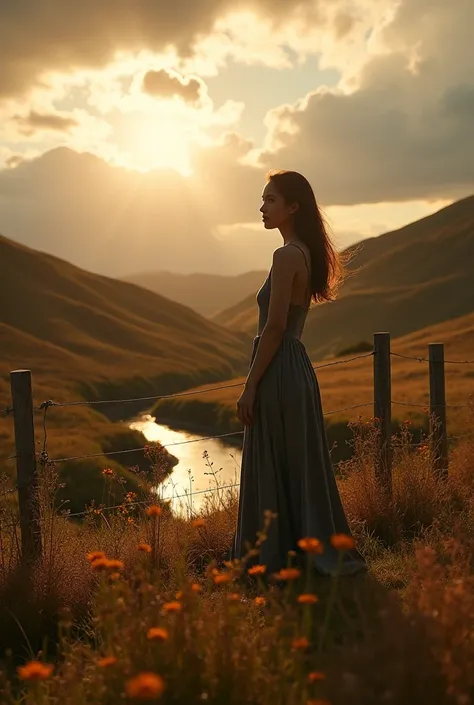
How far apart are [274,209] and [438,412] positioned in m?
3.87

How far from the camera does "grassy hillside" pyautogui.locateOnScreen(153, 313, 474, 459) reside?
3406 cm

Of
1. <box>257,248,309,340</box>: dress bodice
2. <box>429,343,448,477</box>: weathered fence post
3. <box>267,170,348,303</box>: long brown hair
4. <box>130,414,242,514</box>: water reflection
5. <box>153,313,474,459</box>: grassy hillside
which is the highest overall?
<box>267,170,348,303</box>: long brown hair

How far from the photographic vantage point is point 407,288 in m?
124

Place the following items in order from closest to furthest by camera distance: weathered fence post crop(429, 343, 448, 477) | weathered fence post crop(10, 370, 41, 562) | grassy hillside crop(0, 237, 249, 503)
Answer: weathered fence post crop(10, 370, 41, 562)
weathered fence post crop(429, 343, 448, 477)
grassy hillside crop(0, 237, 249, 503)

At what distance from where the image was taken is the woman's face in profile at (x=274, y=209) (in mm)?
5043

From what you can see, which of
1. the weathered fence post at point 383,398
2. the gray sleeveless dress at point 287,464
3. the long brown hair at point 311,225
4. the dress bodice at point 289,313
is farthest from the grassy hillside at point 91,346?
the long brown hair at point 311,225

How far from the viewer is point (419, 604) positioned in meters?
2.67

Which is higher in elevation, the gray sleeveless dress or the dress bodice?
the dress bodice

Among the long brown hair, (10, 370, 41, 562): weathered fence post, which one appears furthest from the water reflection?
the long brown hair

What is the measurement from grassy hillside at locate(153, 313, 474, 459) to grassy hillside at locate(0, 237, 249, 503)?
5.75 meters

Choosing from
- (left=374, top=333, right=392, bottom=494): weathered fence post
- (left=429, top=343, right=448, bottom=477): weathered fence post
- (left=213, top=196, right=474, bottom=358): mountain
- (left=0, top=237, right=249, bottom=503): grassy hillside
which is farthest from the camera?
(left=213, top=196, right=474, bottom=358): mountain

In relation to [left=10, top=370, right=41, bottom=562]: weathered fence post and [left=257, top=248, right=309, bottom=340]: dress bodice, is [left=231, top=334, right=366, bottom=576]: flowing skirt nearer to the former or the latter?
[left=257, top=248, right=309, bottom=340]: dress bodice

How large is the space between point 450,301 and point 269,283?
113 meters

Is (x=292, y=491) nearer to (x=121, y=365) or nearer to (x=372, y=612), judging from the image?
(x=372, y=612)
